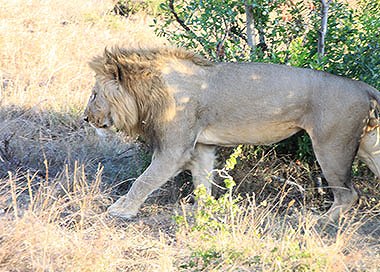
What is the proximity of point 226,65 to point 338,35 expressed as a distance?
3.37 ft

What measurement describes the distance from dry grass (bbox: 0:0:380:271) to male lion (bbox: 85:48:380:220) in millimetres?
383

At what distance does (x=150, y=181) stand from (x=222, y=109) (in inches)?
28.9

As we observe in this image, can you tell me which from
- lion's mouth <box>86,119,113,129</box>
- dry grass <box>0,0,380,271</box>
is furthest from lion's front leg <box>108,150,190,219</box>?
lion's mouth <box>86,119,113,129</box>

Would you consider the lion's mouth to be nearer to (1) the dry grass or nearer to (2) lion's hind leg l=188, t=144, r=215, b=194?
(1) the dry grass

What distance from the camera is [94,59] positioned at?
5352mm

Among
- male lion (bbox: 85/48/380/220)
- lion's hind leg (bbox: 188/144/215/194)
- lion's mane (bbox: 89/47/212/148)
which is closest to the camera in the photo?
male lion (bbox: 85/48/380/220)

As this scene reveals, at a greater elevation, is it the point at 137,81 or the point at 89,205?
the point at 137,81

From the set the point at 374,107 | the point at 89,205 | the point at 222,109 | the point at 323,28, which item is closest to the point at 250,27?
the point at 323,28

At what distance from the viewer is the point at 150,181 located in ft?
16.9

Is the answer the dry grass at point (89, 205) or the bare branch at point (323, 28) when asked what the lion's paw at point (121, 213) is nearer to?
the dry grass at point (89, 205)

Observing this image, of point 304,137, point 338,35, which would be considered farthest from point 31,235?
point 338,35

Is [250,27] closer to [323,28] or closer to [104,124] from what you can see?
[323,28]

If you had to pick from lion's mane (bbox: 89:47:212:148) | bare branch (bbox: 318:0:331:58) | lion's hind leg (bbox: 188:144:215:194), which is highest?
bare branch (bbox: 318:0:331:58)

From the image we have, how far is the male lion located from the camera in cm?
506
